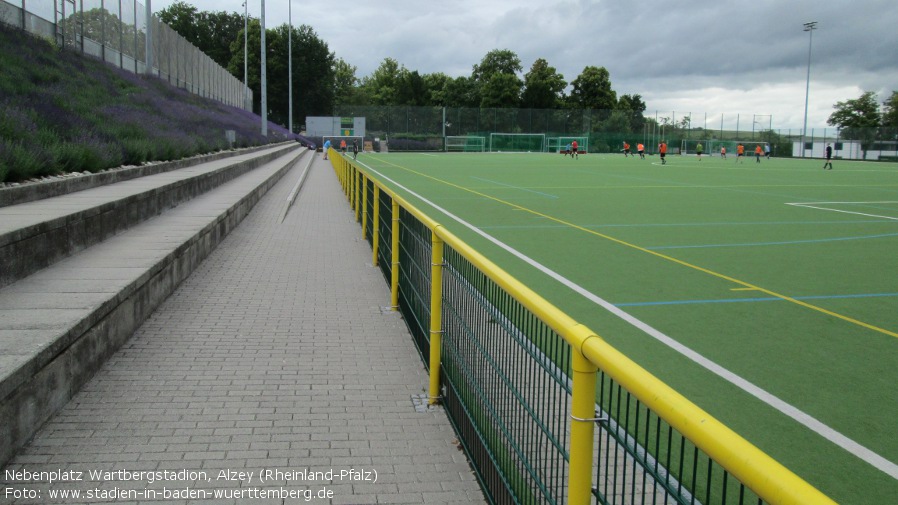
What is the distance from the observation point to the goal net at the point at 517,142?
9775cm

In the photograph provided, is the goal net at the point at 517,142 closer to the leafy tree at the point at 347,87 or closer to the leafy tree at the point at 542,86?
the leafy tree at the point at 542,86

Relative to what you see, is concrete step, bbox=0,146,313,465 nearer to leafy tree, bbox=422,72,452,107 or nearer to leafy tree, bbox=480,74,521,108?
leafy tree, bbox=480,74,521,108

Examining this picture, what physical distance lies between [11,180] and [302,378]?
22.9 feet

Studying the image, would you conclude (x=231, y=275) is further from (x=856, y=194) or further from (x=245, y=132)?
(x=245, y=132)

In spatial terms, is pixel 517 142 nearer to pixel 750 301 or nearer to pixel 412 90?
pixel 412 90

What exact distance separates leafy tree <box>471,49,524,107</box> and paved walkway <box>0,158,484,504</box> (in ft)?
414

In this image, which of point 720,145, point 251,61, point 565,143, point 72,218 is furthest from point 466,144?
point 72,218

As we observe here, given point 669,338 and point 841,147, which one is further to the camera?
point 841,147

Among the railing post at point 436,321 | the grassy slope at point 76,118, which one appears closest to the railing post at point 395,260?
the railing post at point 436,321

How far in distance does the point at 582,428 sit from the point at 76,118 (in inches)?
676

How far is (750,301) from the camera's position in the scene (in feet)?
30.9

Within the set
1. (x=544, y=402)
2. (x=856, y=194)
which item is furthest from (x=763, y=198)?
(x=544, y=402)

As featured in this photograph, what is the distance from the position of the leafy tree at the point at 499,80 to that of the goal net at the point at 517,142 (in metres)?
34.7

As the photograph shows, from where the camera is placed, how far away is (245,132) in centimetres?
4356
